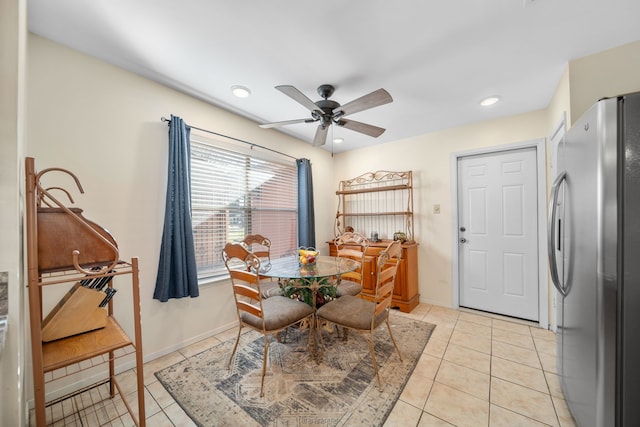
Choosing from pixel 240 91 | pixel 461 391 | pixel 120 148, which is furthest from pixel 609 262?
pixel 120 148

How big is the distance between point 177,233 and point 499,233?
3665 mm

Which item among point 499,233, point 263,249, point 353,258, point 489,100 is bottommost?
point 353,258

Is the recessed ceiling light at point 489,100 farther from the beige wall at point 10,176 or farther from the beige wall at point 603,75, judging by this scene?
the beige wall at point 10,176

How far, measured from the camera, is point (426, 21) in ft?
4.97

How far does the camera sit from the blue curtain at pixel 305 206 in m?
3.56

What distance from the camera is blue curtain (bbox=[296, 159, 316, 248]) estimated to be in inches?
140

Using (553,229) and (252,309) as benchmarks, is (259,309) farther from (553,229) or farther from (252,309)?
(553,229)

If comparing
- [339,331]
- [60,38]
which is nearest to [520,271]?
[339,331]

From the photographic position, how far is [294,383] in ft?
5.94

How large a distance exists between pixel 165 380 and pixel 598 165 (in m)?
3.00

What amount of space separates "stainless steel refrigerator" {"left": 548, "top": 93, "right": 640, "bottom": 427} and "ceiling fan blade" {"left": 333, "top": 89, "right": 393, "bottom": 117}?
1.10 m

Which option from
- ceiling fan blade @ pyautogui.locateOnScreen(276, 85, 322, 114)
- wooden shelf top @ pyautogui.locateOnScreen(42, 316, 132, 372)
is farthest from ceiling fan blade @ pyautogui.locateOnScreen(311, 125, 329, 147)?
wooden shelf top @ pyautogui.locateOnScreen(42, 316, 132, 372)

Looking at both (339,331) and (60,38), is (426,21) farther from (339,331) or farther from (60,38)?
(339,331)

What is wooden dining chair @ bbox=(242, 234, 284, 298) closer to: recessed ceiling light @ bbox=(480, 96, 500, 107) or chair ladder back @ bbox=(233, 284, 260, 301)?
chair ladder back @ bbox=(233, 284, 260, 301)
